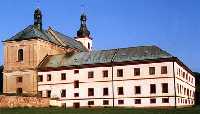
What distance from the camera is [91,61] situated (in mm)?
66500

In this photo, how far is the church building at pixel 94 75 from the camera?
60.2 meters

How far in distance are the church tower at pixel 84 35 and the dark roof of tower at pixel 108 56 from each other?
28043 millimetres

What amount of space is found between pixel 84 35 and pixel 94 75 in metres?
36.0

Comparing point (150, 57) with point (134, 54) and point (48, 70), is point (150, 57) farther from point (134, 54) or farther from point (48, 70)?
Result: point (48, 70)

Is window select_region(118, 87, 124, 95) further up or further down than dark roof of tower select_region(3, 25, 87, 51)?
further down

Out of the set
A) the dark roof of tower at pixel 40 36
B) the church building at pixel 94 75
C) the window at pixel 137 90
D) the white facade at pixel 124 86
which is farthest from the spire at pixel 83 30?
the window at pixel 137 90

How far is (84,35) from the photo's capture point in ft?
327

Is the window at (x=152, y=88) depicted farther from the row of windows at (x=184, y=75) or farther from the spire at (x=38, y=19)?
the spire at (x=38, y=19)

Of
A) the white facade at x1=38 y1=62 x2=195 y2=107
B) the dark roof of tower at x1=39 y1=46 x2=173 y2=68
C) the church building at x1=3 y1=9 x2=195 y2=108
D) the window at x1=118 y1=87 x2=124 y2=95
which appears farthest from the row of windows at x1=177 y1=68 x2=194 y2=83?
the window at x1=118 y1=87 x2=124 y2=95

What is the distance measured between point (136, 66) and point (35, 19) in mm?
24836

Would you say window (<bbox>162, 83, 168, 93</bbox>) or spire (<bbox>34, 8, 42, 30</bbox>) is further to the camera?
spire (<bbox>34, 8, 42, 30</bbox>)

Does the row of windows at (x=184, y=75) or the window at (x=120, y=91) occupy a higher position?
the row of windows at (x=184, y=75)

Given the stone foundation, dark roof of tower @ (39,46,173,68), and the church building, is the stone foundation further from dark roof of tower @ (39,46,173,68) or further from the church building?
dark roof of tower @ (39,46,173,68)

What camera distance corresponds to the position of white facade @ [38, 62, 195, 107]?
5947cm
